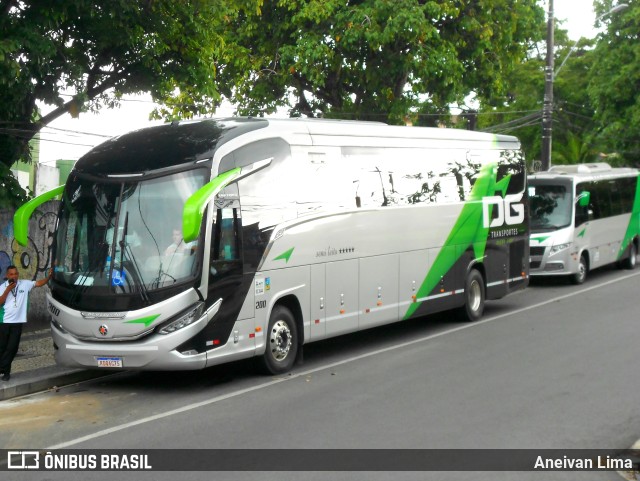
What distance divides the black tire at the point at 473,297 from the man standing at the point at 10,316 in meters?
8.38

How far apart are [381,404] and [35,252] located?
8.21 meters

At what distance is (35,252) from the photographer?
54.0ft

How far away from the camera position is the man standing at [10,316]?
12.0 meters

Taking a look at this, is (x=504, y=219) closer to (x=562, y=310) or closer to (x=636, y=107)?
(x=562, y=310)

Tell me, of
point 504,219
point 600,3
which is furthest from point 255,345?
point 600,3

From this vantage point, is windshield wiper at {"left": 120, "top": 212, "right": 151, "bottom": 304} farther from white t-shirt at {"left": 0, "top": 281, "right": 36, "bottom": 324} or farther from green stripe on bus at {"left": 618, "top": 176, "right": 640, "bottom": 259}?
green stripe on bus at {"left": 618, "top": 176, "right": 640, "bottom": 259}

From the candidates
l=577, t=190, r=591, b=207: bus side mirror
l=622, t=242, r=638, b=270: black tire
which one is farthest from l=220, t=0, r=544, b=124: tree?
l=622, t=242, r=638, b=270: black tire

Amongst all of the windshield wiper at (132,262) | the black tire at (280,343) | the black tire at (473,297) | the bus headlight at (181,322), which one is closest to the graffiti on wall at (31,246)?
the windshield wiper at (132,262)

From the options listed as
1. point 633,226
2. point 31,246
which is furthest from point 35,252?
point 633,226

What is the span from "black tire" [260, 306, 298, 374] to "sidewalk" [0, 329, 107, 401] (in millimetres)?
2410

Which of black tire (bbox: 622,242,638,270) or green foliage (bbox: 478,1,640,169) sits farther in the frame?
green foliage (bbox: 478,1,640,169)

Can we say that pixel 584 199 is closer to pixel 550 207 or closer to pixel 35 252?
pixel 550 207

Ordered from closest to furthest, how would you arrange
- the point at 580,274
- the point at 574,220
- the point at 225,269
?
the point at 225,269 < the point at 574,220 < the point at 580,274

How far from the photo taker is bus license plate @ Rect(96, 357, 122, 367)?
1143 cm
